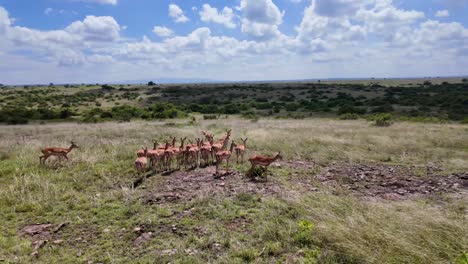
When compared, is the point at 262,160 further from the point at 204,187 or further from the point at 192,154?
the point at 192,154

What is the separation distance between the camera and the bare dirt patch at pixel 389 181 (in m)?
11.0

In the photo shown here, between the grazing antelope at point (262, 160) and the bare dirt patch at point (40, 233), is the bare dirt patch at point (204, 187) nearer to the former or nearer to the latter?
the grazing antelope at point (262, 160)

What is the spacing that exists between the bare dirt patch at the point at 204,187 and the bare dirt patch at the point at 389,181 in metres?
2.68

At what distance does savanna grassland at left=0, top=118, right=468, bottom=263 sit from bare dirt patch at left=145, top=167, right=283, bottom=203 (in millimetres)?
32

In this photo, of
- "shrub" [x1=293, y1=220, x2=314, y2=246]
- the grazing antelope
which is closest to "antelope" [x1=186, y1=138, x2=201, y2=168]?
the grazing antelope

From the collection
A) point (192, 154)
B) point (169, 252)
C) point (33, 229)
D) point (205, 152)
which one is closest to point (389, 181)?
point (205, 152)

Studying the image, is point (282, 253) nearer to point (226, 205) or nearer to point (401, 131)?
point (226, 205)

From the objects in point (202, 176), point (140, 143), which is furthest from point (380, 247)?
point (140, 143)

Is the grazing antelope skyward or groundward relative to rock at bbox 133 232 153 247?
skyward

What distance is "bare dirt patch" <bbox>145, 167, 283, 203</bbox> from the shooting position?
9922mm

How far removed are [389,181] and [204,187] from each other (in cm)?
656

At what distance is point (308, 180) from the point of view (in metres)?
12.0

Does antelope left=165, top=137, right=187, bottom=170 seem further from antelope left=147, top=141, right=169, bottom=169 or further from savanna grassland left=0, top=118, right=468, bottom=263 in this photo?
savanna grassland left=0, top=118, right=468, bottom=263

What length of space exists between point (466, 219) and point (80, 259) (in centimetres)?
845
